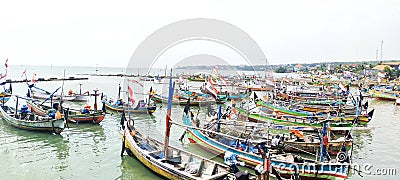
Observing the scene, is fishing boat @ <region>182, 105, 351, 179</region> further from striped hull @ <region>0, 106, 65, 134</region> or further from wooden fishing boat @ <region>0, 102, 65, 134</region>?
wooden fishing boat @ <region>0, 102, 65, 134</region>

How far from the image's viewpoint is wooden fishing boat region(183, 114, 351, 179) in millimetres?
10627

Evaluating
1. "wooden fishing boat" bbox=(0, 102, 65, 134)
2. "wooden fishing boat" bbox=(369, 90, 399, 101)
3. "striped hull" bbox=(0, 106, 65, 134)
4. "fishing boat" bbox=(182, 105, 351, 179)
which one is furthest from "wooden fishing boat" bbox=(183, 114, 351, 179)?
"wooden fishing boat" bbox=(369, 90, 399, 101)

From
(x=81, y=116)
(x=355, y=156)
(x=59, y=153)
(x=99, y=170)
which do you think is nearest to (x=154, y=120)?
(x=81, y=116)

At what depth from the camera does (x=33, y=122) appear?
736 inches

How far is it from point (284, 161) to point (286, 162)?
6.6 inches

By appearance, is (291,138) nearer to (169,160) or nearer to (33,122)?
(169,160)

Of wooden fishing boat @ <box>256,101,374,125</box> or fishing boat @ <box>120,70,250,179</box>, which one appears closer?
fishing boat @ <box>120,70,250,179</box>

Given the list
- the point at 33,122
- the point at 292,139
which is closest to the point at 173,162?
the point at 292,139

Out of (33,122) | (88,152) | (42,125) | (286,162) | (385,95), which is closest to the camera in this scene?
(286,162)

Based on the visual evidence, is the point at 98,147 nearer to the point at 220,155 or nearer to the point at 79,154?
the point at 79,154

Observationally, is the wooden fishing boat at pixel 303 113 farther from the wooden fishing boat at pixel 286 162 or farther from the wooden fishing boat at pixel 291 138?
the wooden fishing boat at pixel 286 162

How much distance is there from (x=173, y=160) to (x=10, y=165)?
7.64 metres

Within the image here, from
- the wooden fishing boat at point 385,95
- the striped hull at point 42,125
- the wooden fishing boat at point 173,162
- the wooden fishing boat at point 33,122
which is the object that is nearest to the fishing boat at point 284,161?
the wooden fishing boat at point 173,162

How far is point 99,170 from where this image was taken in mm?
13148
